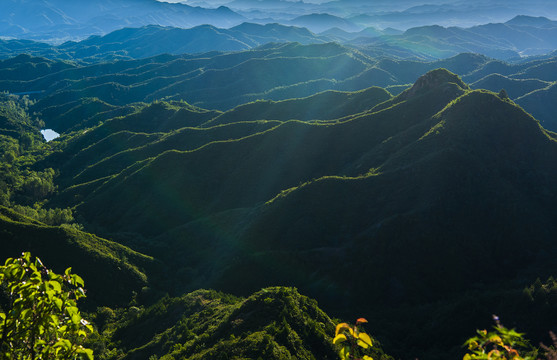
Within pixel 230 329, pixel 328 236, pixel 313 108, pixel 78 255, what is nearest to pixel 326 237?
pixel 328 236

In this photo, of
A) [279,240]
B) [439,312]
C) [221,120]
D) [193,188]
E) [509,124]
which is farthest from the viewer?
[221,120]

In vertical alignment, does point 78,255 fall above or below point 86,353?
below

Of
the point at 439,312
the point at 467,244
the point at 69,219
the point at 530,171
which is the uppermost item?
the point at 530,171

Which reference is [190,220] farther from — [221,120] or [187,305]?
[221,120]

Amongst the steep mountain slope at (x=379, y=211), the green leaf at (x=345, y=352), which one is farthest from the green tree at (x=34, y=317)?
the steep mountain slope at (x=379, y=211)

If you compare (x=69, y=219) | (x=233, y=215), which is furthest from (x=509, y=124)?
(x=69, y=219)

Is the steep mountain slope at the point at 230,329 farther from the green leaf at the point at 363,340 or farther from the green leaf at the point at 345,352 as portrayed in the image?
the green leaf at the point at 363,340

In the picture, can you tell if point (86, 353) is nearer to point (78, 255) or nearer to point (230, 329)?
point (230, 329)

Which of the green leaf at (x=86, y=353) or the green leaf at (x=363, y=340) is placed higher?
the green leaf at (x=363, y=340)

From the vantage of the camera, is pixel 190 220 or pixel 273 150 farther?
pixel 273 150
